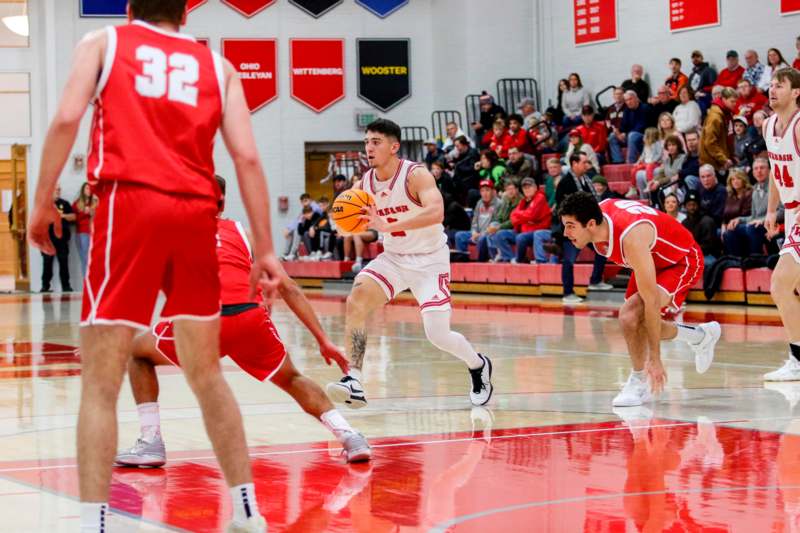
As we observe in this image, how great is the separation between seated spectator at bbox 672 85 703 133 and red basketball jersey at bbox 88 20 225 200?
16143mm

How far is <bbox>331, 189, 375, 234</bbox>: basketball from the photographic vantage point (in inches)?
313

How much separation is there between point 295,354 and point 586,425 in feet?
15.9

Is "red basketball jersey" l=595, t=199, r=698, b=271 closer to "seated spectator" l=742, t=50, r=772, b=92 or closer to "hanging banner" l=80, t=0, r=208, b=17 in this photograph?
"seated spectator" l=742, t=50, r=772, b=92

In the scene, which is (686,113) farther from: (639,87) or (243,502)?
(243,502)

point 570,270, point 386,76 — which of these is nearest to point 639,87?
point 570,270

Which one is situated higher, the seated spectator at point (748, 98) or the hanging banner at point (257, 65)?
the hanging banner at point (257, 65)

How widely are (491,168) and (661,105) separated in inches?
121

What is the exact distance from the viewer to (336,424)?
5.98 metres

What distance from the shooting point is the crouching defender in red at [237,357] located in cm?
577

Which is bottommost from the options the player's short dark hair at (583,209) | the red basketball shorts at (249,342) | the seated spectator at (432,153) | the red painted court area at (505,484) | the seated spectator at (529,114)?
the red painted court area at (505,484)

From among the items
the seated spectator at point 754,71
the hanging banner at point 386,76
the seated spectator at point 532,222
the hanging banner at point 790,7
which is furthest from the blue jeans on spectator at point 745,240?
the hanging banner at point 386,76

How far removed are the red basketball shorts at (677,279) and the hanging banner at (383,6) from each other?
21.5m

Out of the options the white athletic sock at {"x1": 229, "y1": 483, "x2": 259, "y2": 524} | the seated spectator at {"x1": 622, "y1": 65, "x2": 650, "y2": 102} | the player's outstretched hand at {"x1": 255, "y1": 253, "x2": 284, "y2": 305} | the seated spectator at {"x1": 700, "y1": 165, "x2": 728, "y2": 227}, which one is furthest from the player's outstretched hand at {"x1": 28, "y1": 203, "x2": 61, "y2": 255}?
the seated spectator at {"x1": 622, "y1": 65, "x2": 650, "y2": 102}

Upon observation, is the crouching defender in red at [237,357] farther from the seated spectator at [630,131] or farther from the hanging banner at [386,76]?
the hanging banner at [386,76]
